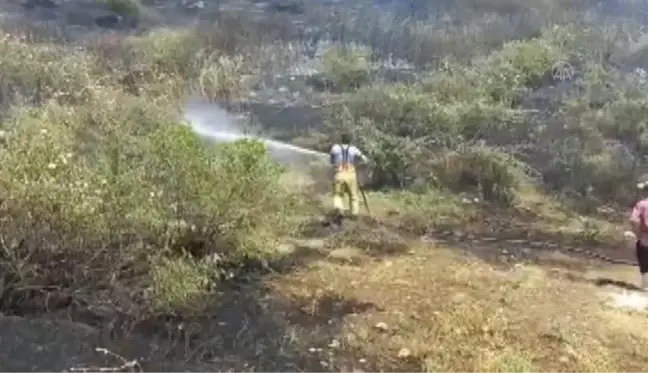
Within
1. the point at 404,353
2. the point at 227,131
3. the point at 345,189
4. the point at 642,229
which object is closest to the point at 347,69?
the point at 227,131

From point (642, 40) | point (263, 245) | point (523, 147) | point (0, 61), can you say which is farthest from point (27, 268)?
point (642, 40)

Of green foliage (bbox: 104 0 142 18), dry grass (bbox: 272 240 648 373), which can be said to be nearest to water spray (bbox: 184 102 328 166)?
dry grass (bbox: 272 240 648 373)

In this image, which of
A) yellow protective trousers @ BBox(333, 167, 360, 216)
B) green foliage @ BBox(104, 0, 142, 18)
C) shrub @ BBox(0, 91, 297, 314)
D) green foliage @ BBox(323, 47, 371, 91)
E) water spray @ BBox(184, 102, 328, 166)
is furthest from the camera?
green foliage @ BBox(104, 0, 142, 18)

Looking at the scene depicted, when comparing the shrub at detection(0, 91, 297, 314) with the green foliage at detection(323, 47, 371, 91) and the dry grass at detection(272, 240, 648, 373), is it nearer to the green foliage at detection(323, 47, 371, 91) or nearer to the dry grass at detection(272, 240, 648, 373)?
the dry grass at detection(272, 240, 648, 373)

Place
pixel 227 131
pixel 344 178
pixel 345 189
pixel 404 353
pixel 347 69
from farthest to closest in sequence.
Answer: pixel 347 69 → pixel 227 131 → pixel 345 189 → pixel 344 178 → pixel 404 353

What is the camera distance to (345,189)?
29.3 feet

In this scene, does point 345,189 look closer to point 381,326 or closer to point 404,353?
point 381,326

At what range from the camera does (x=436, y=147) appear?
11.1 metres

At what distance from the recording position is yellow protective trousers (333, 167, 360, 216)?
8836 millimetres

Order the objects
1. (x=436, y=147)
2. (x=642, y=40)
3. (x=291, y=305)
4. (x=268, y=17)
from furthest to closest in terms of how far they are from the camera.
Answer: (x=268, y=17)
(x=642, y=40)
(x=436, y=147)
(x=291, y=305)

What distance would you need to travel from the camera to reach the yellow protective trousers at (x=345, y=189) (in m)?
8.84

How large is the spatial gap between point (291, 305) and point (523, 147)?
5699 millimetres

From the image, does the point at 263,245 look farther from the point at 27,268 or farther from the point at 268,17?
the point at 268,17

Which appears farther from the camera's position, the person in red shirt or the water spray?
the water spray
